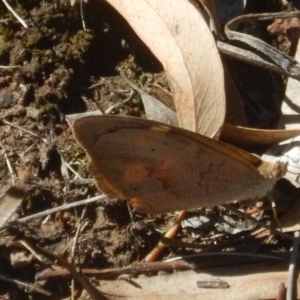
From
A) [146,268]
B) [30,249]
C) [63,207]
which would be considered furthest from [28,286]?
[146,268]

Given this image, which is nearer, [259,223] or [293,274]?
[293,274]

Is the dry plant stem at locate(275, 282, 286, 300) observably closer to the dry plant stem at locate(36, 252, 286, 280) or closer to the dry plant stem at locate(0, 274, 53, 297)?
the dry plant stem at locate(36, 252, 286, 280)

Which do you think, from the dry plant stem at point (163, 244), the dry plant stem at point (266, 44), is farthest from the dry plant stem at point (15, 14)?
the dry plant stem at point (163, 244)

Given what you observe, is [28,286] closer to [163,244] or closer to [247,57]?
[163,244]

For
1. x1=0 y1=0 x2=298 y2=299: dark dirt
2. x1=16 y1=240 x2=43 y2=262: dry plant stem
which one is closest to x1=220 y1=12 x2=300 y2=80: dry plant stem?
x1=0 y1=0 x2=298 y2=299: dark dirt

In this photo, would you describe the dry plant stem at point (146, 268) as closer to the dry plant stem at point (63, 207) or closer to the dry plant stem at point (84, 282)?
the dry plant stem at point (84, 282)

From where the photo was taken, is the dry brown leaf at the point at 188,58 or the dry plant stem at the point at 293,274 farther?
the dry brown leaf at the point at 188,58
